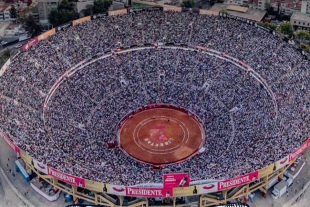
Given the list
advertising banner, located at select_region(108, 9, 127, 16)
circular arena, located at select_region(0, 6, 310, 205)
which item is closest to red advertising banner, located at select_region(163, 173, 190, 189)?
circular arena, located at select_region(0, 6, 310, 205)

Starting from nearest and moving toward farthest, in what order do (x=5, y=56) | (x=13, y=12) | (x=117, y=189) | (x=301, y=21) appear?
(x=117, y=189) < (x=5, y=56) < (x=301, y=21) < (x=13, y=12)

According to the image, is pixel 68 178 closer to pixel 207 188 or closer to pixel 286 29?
pixel 207 188

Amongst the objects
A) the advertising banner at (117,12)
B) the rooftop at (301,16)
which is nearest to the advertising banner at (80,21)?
the advertising banner at (117,12)

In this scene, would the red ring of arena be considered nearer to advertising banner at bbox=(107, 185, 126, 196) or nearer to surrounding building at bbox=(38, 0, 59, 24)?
advertising banner at bbox=(107, 185, 126, 196)

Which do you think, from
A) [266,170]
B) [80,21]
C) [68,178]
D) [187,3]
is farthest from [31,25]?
[266,170]

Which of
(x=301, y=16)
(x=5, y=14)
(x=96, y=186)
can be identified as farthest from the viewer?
(x=5, y=14)

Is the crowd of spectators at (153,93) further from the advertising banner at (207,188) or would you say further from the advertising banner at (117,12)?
the advertising banner at (117,12)

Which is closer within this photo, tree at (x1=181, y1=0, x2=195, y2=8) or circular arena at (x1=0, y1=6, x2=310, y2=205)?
circular arena at (x1=0, y1=6, x2=310, y2=205)
